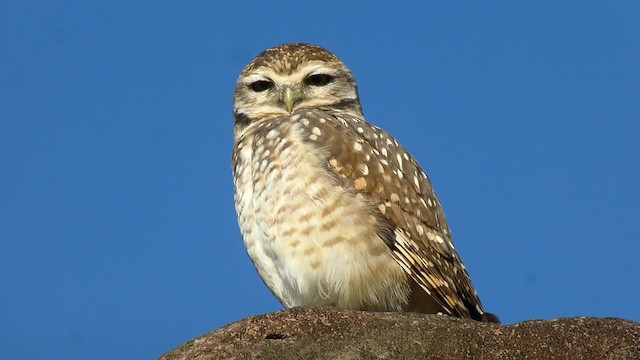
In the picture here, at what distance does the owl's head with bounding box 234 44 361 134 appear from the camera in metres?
7.40

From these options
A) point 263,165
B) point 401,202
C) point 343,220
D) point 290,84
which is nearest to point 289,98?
point 290,84

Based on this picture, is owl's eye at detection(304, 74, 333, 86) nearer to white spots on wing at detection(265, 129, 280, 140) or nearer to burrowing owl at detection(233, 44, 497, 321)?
burrowing owl at detection(233, 44, 497, 321)

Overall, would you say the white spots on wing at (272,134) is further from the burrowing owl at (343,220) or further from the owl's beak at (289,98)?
the owl's beak at (289,98)

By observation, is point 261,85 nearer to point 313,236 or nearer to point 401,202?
point 401,202

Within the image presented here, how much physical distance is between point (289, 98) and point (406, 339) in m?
3.20

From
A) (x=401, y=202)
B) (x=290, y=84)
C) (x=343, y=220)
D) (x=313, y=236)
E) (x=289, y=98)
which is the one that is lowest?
(x=313, y=236)

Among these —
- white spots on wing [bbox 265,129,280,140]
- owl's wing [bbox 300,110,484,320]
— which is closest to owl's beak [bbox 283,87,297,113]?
owl's wing [bbox 300,110,484,320]

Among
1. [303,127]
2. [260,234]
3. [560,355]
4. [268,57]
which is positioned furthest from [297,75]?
[560,355]

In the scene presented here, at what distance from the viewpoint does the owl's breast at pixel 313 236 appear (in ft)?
19.4

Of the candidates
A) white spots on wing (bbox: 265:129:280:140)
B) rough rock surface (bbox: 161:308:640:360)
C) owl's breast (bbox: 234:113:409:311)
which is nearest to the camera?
rough rock surface (bbox: 161:308:640:360)

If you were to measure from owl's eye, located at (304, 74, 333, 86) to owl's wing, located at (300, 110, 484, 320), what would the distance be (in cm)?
69

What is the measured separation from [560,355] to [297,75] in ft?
12.0

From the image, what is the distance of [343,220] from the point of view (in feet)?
19.7

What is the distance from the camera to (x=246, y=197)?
640 centimetres
